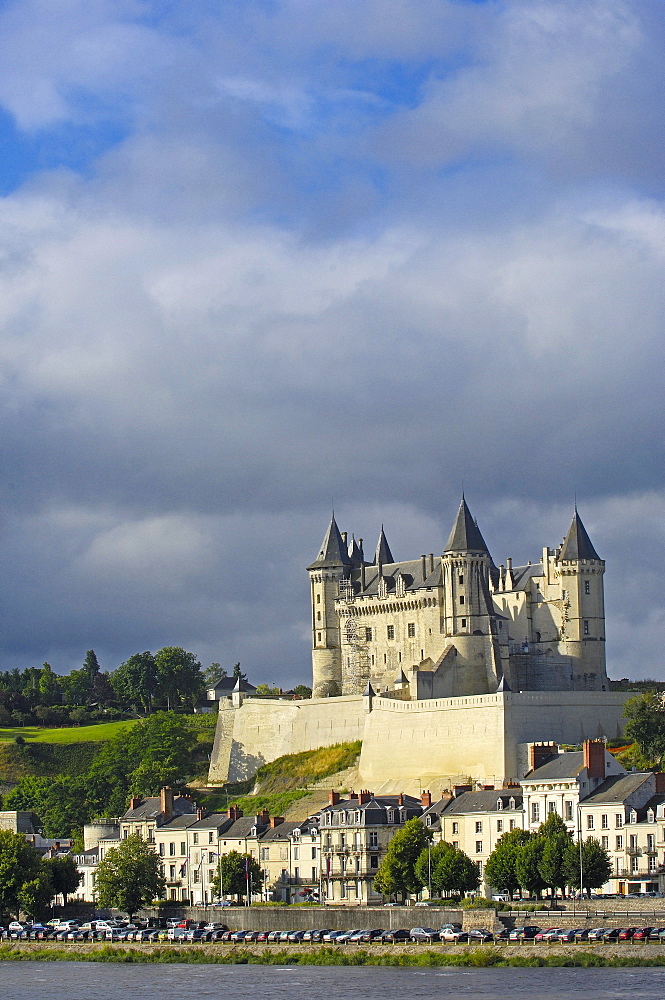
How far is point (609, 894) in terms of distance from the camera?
67188 millimetres

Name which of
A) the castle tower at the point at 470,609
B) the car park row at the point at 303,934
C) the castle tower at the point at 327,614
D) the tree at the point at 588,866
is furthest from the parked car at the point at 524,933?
the castle tower at the point at 327,614

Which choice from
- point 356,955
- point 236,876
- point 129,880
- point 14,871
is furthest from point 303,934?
point 14,871

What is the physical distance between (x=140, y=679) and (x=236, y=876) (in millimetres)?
74216

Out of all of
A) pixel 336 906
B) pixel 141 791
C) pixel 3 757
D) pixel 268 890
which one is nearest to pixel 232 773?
pixel 141 791

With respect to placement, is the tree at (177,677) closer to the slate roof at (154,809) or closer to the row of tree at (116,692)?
the row of tree at (116,692)

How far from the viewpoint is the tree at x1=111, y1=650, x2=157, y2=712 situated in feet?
490

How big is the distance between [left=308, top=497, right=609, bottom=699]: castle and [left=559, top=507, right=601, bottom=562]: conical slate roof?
59mm

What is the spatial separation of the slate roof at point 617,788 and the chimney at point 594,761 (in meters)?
0.47

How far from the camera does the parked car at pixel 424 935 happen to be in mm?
62375

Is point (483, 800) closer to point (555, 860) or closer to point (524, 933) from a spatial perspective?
point (555, 860)

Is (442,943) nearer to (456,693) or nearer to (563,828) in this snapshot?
(563,828)

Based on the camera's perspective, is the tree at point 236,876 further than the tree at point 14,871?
Yes

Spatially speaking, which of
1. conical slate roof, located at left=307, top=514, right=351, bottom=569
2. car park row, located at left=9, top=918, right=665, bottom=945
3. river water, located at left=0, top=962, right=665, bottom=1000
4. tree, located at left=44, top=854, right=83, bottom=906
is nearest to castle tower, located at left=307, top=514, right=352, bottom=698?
conical slate roof, located at left=307, top=514, right=351, bottom=569

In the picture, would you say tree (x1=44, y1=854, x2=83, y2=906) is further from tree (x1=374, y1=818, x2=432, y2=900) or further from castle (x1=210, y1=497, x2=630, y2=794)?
castle (x1=210, y1=497, x2=630, y2=794)
